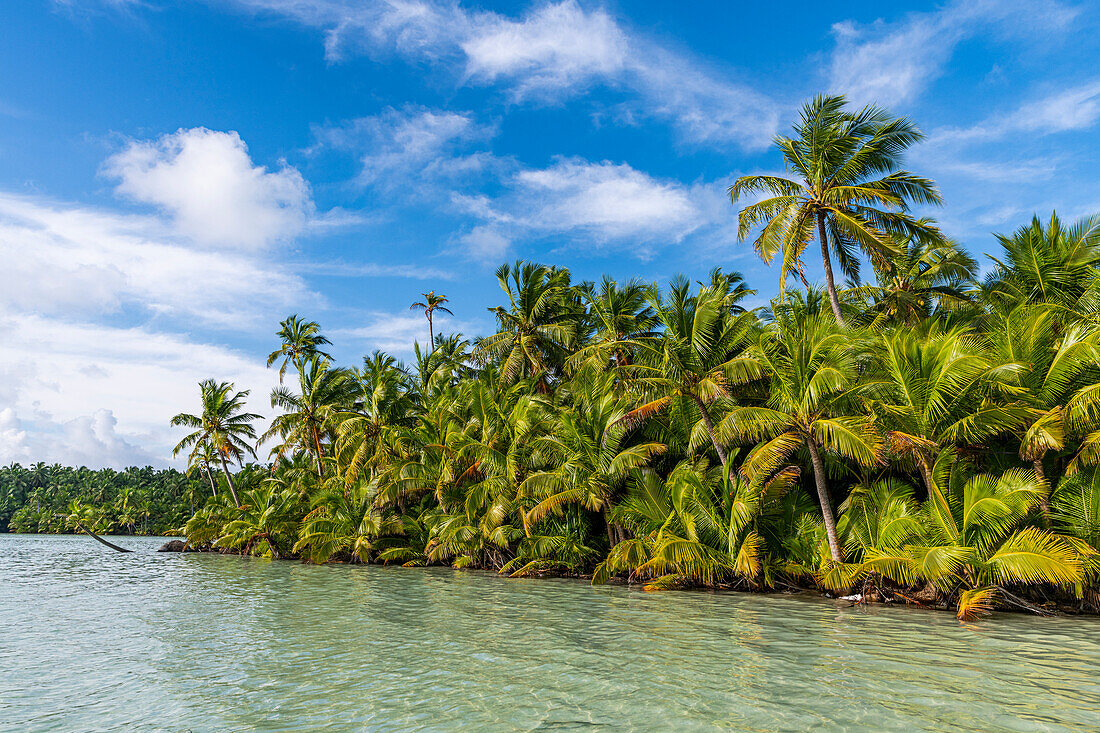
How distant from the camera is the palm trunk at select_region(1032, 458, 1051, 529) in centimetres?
1246

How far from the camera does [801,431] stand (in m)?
15.7

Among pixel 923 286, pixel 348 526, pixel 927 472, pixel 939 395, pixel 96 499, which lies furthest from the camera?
pixel 96 499

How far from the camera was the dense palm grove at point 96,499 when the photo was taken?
256ft

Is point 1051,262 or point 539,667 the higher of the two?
point 1051,262

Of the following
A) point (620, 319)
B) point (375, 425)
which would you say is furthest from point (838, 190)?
point (375, 425)

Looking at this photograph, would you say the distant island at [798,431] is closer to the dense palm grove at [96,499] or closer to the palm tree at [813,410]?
the palm tree at [813,410]

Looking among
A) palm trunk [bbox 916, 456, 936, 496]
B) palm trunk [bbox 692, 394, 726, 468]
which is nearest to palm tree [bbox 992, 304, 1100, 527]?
palm trunk [bbox 916, 456, 936, 496]

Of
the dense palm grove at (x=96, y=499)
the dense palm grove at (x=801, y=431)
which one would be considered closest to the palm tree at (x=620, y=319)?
the dense palm grove at (x=801, y=431)

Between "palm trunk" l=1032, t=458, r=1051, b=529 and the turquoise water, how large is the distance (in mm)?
2140

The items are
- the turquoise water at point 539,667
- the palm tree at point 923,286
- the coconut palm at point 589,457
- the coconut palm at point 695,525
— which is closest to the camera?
the turquoise water at point 539,667

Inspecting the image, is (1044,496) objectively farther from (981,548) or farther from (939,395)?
(939,395)

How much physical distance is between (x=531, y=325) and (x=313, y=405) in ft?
52.2

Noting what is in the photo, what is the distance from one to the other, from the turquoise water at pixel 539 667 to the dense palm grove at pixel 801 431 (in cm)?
180

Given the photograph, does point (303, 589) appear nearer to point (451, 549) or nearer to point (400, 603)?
point (400, 603)
